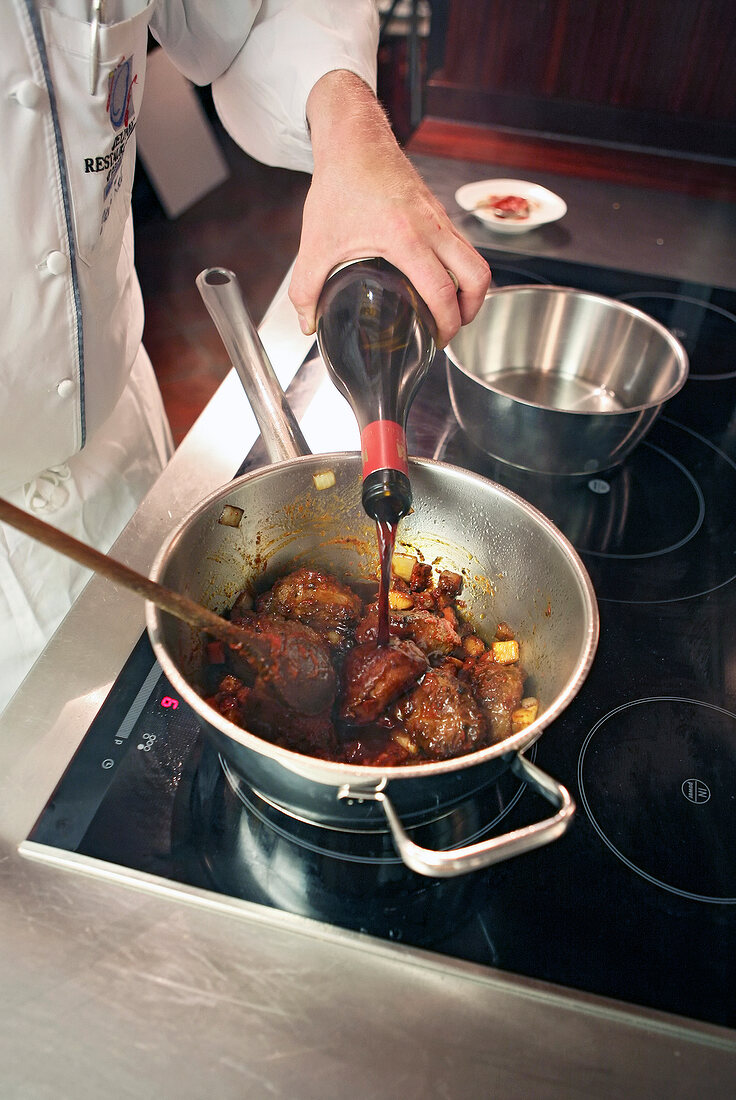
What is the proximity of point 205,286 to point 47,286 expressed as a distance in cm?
16

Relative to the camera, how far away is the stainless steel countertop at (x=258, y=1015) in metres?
0.50

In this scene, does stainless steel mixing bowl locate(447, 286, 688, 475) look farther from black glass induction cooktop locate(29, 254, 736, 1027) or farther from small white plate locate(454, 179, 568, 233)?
small white plate locate(454, 179, 568, 233)

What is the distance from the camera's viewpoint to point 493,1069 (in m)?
0.52

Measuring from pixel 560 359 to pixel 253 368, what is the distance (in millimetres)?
511

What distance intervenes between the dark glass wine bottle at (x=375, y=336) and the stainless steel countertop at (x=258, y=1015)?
0.43 meters

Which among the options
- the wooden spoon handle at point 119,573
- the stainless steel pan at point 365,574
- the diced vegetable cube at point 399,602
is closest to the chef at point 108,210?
the stainless steel pan at point 365,574

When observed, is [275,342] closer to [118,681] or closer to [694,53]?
[118,681]

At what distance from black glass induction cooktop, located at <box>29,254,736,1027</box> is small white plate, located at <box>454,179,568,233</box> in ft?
2.55

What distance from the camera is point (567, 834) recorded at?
648 mm

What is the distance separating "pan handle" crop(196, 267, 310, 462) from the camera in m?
0.78

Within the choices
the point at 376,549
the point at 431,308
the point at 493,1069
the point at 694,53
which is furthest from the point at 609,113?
the point at 493,1069

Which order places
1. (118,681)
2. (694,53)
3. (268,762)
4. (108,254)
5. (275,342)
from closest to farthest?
(268,762) < (118,681) < (108,254) < (275,342) < (694,53)

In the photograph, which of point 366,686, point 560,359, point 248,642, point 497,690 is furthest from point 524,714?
point 560,359

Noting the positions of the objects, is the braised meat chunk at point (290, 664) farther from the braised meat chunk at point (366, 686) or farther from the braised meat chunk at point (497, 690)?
the braised meat chunk at point (497, 690)
